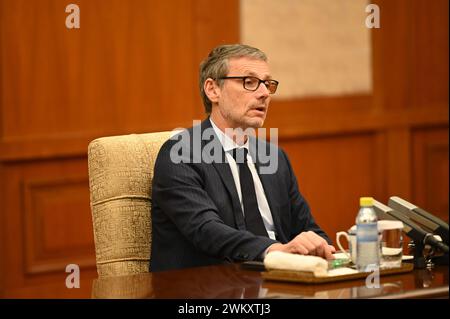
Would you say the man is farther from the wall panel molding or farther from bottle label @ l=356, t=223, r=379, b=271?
the wall panel molding

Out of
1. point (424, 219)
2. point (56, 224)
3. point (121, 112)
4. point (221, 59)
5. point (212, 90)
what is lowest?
point (56, 224)

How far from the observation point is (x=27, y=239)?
493 cm

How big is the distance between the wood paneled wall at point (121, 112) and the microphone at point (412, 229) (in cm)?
241

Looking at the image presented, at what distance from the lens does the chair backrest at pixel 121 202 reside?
3045 mm

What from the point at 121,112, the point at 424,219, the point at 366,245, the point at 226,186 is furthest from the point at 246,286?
the point at 121,112

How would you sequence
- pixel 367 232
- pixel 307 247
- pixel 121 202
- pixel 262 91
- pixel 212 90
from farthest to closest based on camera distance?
1. pixel 212 90
2. pixel 262 91
3. pixel 121 202
4. pixel 307 247
5. pixel 367 232

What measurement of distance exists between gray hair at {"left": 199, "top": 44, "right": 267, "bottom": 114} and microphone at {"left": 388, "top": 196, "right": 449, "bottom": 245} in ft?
2.66

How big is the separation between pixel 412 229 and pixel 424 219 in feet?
0.27

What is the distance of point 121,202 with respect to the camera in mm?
3078

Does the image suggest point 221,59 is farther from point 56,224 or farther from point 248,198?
point 56,224

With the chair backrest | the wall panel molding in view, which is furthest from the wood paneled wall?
the chair backrest

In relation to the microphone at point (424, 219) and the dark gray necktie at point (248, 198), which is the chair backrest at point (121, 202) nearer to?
the dark gray necktie at point (248, 198)
